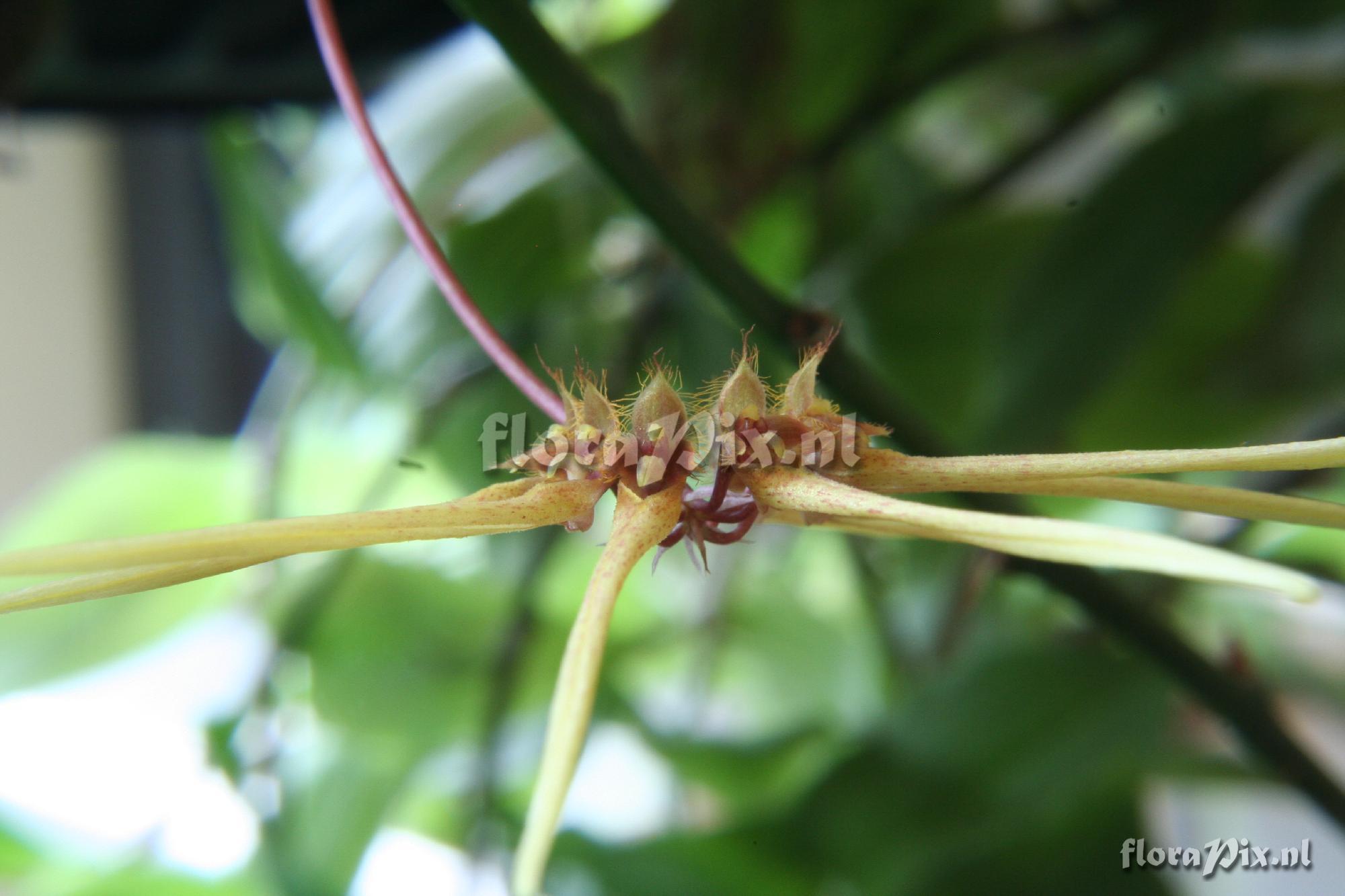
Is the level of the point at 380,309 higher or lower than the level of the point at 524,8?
higher

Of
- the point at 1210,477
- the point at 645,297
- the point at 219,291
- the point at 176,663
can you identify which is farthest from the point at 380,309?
the point at 219,291

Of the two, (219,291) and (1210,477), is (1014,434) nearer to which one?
(1210,477)

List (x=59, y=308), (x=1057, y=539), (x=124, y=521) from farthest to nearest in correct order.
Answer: (x=59, y=308), (x=124, y=521), (x=1057, y=539)

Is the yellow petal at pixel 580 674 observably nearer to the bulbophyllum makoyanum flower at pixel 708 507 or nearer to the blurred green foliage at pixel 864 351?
the bulbophyllum makoyanum flower at pixel 708 507

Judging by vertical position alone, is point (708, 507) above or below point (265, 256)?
below

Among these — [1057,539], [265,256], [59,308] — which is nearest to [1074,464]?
[1057,539]

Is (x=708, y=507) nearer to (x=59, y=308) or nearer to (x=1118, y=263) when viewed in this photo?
(x=1118, y=263)

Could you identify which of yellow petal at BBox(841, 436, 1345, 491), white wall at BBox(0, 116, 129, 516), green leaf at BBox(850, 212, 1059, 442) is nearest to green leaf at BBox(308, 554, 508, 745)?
green leaf at BBox(850, 212, 1059, 442)
